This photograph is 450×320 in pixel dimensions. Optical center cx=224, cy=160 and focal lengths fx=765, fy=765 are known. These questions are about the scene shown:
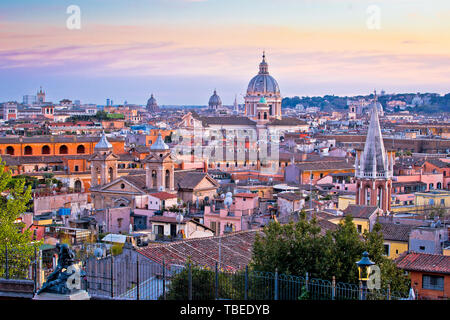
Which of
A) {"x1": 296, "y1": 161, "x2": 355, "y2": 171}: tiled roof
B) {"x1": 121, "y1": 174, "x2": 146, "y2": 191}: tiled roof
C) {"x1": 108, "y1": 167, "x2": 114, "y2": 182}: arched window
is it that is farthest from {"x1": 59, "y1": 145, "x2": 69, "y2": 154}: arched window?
{"x1": 121, "y1": 174, "x2": 146, "y2": 191}: tiled roof

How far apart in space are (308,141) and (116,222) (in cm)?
3186

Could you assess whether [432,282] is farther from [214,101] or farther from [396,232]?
[214,101]

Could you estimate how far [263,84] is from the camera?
60.6 meters

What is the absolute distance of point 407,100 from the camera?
141375 mm

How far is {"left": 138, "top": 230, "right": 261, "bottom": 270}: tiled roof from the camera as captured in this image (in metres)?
9.68

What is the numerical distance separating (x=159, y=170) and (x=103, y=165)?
2268 millimetres

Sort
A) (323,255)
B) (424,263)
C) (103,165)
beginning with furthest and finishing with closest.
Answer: (103,165), (424,263), (323,255)

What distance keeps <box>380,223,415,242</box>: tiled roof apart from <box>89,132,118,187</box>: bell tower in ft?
30.6

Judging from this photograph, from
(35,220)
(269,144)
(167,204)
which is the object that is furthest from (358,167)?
(269,144)

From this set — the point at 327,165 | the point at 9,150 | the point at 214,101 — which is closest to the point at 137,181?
the point at 327,165

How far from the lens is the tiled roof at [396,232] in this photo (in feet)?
42.3

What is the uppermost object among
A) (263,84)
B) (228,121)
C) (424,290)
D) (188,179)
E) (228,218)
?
(263,84)

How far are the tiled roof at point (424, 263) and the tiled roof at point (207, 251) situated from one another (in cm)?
208
